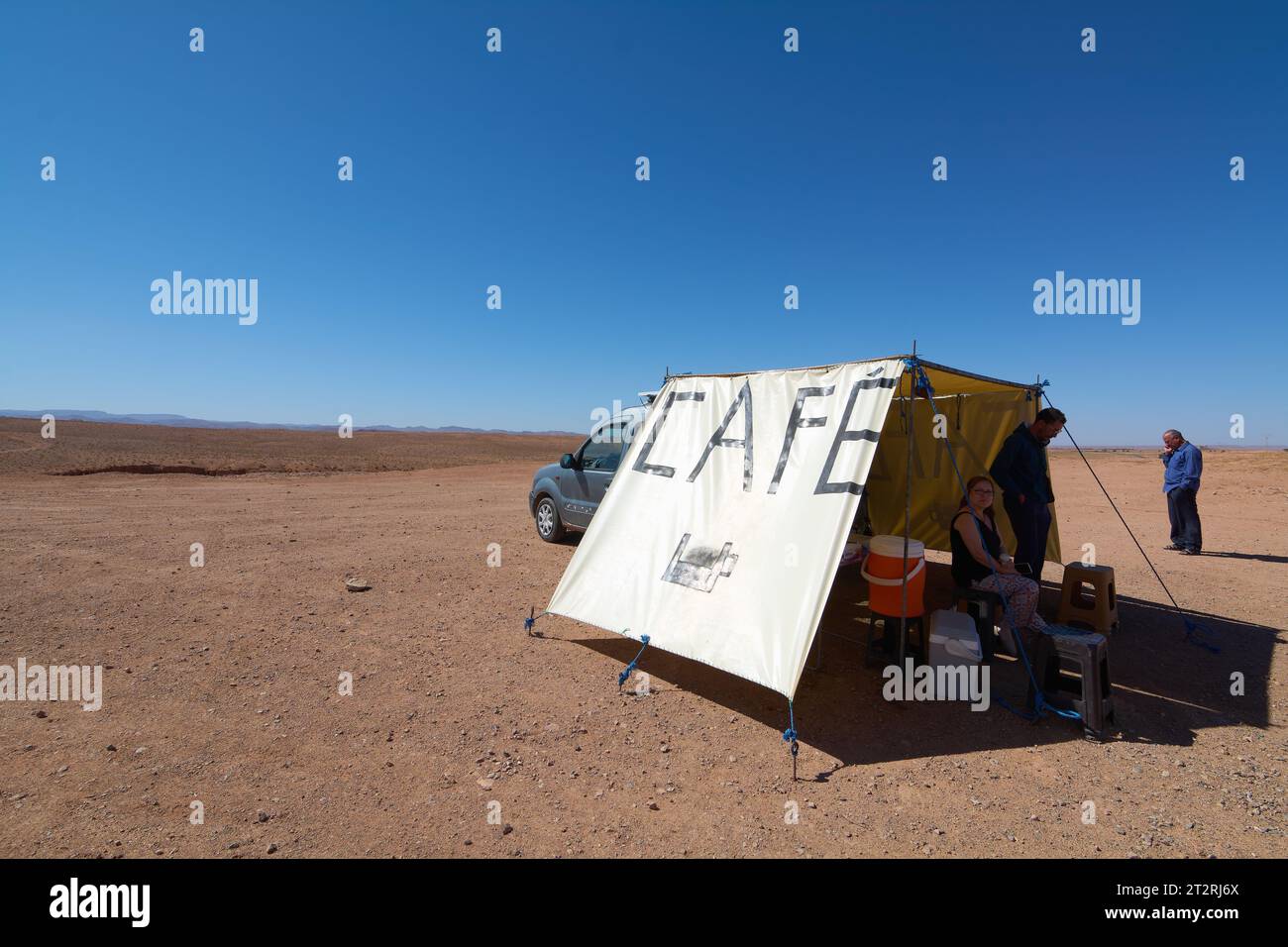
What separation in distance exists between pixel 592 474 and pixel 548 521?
5.28ft

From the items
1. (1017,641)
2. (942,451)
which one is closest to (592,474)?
(942,451)

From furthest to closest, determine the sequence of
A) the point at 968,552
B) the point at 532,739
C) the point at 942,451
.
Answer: the point at 942,451 < the point at 968,552 < the point at 532,739

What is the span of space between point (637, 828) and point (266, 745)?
7.73ft

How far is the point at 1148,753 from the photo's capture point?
371 cm

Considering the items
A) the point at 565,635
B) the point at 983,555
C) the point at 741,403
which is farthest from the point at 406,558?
the point at 983,555

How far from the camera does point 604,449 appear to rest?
28.1ft

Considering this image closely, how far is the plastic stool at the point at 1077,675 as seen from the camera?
392 cm

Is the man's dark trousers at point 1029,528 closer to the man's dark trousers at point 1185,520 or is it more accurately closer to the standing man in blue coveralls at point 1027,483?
the standing man in blue coveralls at point 1027,483

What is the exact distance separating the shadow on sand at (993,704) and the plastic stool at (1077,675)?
13 centimetres

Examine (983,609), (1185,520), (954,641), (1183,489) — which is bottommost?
(954,641)

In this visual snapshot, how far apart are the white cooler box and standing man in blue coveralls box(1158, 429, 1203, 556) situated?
731cm

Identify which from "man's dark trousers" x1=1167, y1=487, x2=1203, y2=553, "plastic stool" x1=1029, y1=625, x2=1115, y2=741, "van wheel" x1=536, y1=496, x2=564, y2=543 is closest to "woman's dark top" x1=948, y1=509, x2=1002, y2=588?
"plastic stool" x1=1029, y1=625, x2=1115, y2=741

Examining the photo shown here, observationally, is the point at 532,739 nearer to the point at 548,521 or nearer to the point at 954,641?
the point at 954,641
